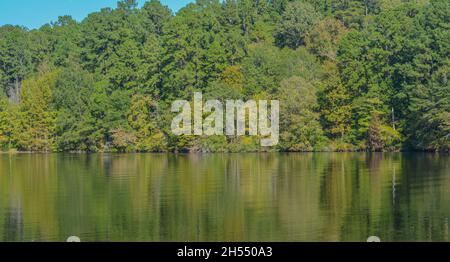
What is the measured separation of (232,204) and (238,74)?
4889 centimetres

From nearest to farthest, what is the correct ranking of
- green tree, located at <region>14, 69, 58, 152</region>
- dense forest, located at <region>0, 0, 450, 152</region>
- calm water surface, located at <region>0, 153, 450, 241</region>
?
calm water surface, located at <region>0, 153, 450, 241</region>
dense forest, located at <region>0, 0, 450, 152</region>
green tree, located at <region>14, 69, 58, 152</region>

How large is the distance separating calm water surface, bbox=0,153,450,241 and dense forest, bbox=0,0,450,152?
71.8 feet

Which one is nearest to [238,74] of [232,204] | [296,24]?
[296,24]

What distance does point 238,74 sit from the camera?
7719 cm

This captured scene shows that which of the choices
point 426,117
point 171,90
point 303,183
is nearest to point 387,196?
point 303,183

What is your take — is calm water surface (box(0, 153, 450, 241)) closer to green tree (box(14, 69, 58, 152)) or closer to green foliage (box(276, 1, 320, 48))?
green tree (box(14, 69, 58, 152))

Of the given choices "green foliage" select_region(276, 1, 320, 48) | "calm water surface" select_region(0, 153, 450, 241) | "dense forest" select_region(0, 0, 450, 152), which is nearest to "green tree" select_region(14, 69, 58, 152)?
"dense forest" select_region(0, 0, 450, 152)

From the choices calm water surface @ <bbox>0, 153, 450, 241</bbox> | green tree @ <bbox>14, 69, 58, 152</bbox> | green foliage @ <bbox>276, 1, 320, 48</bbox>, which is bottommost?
calm water surface @ <bbox>0, 153, 450, 241</bbox>

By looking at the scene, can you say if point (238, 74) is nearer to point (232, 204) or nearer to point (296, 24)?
point (296, 24)

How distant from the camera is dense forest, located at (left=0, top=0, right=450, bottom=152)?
6638 cm

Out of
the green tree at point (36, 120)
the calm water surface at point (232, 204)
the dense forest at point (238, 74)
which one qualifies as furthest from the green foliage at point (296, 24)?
the calm water surface at point (232, 204)

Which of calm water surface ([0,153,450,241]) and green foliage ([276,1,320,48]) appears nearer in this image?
calm water surface ([0,153,450,241])

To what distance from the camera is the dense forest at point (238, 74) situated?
66.4 metres

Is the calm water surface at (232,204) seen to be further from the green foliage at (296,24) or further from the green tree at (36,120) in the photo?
the green foliage at (296,24)
